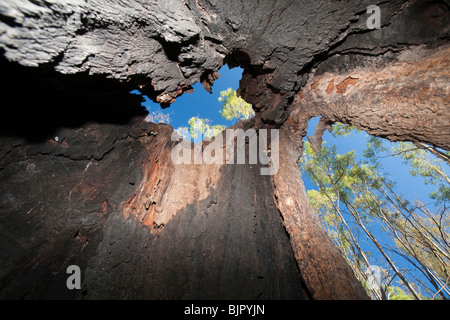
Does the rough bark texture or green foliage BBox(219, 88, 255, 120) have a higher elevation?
green foliage BBox(219, 88, 255, 120)

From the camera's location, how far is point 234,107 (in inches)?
505

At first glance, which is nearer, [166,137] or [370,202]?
[166,137]

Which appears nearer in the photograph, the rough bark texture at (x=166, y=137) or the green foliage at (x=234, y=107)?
the rough bark texture at (x=166, y=137)

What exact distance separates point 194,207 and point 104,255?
4.57 ft

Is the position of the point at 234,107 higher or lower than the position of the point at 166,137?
higher

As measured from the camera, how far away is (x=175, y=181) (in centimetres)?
342

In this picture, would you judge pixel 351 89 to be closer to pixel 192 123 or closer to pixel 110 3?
pixel 110 3

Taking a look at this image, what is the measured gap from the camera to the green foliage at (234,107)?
12656 millimetres

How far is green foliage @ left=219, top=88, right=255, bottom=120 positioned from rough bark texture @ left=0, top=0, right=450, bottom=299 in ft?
30.4

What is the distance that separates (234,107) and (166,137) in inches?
391

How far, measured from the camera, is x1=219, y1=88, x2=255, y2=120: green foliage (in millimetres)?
12656

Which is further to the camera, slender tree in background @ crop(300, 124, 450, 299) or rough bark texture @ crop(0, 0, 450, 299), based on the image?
slender tree in background @ crop(300, 124, 450, 299)

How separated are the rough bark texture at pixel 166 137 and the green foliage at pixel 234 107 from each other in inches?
365

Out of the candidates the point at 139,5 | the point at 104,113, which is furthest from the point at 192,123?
the point at 139,5
